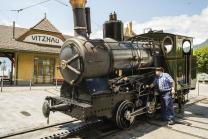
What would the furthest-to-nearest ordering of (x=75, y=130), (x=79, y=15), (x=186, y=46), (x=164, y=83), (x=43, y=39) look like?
(x=43, y=39) < (x=186, y=46) < (x=164, y=83) < (x=75, y=130) < (x=79, y=15)

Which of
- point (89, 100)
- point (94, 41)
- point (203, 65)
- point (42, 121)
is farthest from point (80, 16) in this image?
point (203, 65)

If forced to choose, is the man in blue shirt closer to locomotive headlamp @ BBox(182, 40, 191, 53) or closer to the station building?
locomotive headlamp @ BBox(182, 40, 191, 53)

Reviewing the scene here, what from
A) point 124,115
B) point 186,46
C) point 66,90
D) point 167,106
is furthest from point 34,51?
point 124,115

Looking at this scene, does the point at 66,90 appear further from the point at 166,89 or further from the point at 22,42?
the point at 22,42

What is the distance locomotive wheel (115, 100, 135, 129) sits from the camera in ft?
22.9

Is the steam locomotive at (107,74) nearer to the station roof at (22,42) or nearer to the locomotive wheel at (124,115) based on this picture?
the locomotive wheel at (124,115)

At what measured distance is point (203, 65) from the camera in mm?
42500

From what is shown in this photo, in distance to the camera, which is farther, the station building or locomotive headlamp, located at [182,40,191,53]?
the station building

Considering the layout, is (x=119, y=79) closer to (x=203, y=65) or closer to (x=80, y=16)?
(x=80, y=16)

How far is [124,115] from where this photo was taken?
284 inches

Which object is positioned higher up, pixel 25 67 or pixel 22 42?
pixel 22 42

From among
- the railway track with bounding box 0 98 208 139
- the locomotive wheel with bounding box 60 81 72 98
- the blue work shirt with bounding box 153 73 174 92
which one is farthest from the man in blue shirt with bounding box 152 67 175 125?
the locomotive wheel with bounding box 60 81 72 98

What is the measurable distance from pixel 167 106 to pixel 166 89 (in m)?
0.59

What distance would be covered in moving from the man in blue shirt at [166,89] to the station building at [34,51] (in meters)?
12.2
